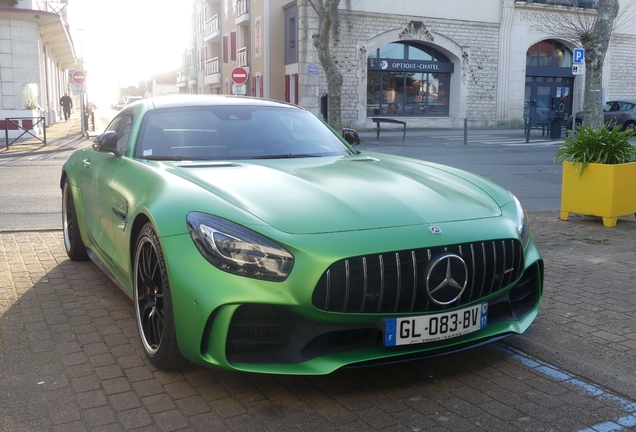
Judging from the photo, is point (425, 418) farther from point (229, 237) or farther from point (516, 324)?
point (229, 237)

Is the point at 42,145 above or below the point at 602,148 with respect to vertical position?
below

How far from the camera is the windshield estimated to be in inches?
173

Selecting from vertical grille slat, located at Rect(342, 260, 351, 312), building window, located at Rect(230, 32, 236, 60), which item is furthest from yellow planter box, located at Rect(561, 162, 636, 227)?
building window, located at Rect(230, 32, 236, 60)

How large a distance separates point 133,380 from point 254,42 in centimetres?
3673

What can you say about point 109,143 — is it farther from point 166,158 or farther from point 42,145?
point 42,145

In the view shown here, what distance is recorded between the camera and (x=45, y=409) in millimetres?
3078

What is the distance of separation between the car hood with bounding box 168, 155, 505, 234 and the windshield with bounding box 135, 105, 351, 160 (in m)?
0.27

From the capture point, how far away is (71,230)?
19.1 feet

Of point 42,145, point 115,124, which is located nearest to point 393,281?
point 115,124

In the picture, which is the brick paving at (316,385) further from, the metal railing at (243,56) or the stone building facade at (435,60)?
the metal railing at (243,56)

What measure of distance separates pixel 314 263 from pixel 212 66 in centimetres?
5156

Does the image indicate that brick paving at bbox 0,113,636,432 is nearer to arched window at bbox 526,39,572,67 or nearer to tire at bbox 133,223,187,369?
tire at bbox 133,223,187,369

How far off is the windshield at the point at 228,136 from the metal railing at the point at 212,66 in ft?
155

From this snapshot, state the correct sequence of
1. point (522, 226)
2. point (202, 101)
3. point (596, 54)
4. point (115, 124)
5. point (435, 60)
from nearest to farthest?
point (522, 226) < point (202, 101) < point (115, 124) < point (596, 54) < point (435, 60)
